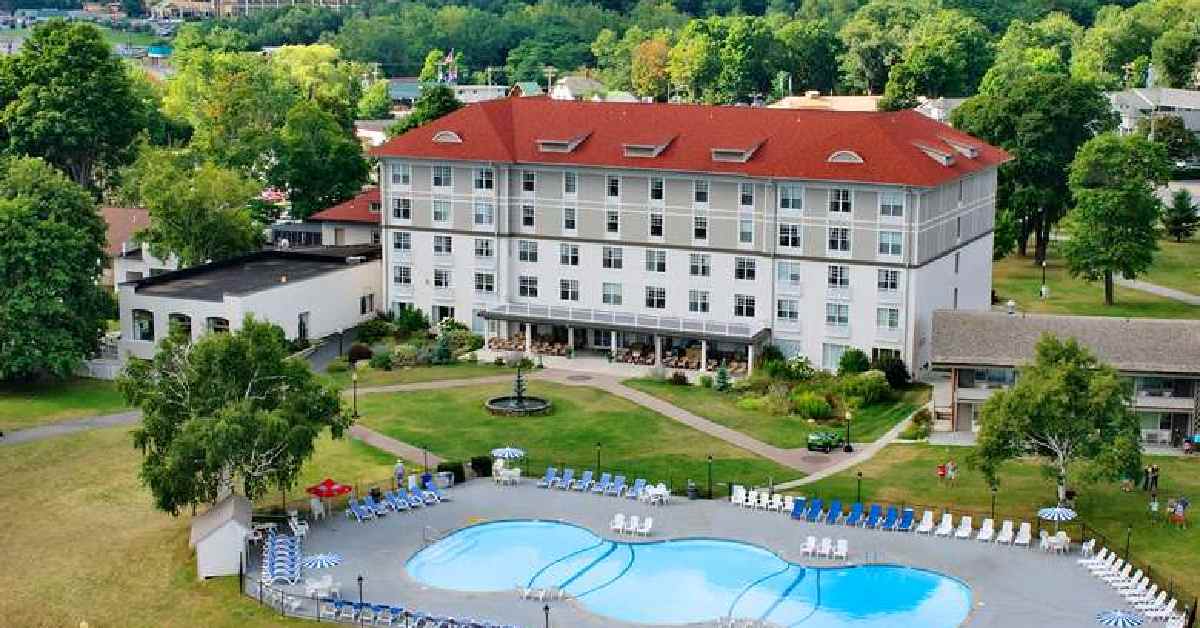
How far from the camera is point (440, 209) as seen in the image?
9562 cm

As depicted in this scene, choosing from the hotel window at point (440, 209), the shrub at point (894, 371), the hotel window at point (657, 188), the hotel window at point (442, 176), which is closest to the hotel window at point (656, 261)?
the hotel window at point (657, 188)

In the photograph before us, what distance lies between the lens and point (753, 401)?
80.8 m

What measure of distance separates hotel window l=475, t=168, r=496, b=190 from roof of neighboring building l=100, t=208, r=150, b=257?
26.8m

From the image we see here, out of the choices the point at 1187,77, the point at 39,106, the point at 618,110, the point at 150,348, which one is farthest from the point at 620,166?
the point at 1187,77

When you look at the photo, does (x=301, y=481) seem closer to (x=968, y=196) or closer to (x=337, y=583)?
(x=337, y=583)

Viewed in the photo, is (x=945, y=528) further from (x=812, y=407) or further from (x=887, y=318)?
(x=887, y=318)

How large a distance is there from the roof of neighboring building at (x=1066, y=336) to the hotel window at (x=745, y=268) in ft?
40.1

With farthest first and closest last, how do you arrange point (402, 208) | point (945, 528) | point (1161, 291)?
point (1161, 291) < point (402, 208) < point (945, 528)

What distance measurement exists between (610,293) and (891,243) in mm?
15893

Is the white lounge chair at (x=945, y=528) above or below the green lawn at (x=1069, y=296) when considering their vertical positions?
below

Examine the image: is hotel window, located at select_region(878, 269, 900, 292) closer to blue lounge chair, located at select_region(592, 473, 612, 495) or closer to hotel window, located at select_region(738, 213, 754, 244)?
hotel window, located at select_region(738, 213, 754, 244)

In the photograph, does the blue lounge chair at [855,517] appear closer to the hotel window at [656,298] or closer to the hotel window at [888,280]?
the hotel window at [888,280]

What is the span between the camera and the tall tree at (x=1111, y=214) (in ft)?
327

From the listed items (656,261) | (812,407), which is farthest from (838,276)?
(656,261)
